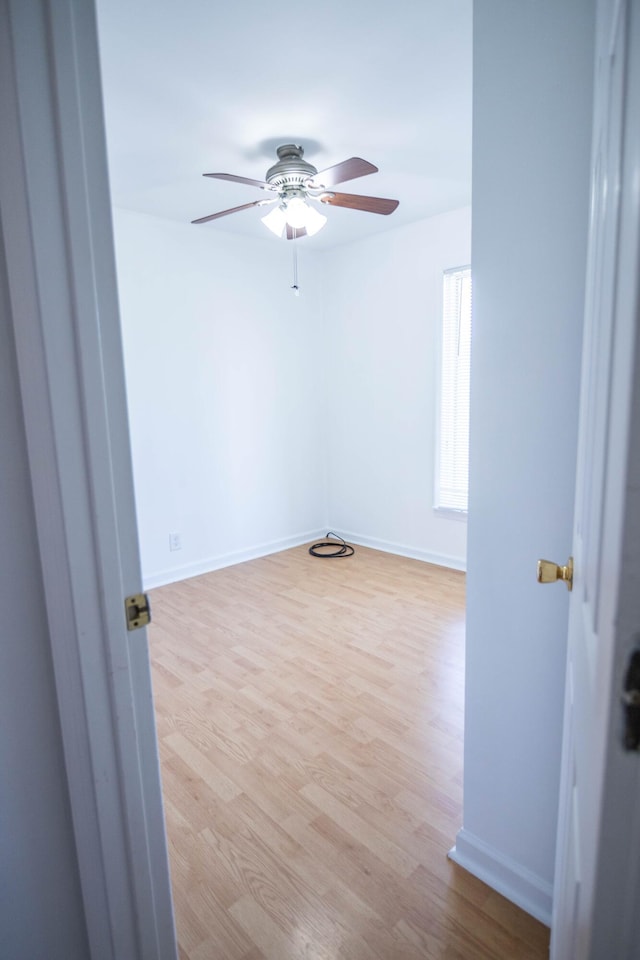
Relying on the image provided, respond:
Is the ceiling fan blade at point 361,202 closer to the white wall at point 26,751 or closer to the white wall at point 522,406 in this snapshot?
the white wall at point 522,406

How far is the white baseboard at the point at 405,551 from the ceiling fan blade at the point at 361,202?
2444mm

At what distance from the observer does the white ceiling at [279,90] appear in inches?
61.9

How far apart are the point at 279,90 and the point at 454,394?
2236 millimetres

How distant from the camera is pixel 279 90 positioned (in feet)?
6.35

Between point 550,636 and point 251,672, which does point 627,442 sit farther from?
point 251,672

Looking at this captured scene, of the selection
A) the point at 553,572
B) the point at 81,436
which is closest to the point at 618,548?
the point at 553,572

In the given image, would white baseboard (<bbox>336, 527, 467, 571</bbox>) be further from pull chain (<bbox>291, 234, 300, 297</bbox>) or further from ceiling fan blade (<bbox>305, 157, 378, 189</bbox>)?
ceiling fan blade (<bbox>305, 157, 378, 189</bbox>)

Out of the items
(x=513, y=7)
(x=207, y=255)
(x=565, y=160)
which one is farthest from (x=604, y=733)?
(x=207, y=255)

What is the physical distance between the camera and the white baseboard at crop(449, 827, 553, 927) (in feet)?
4.01

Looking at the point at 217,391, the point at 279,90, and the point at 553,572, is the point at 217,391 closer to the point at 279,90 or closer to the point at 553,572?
the point at 279,90

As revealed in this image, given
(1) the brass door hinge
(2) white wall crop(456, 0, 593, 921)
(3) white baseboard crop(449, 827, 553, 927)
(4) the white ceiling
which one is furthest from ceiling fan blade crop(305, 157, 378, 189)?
(3) white baseboard crop(449, 827, 553, 927)

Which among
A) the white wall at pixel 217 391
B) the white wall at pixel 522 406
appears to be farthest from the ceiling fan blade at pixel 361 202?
the white wall at pixel 217 391

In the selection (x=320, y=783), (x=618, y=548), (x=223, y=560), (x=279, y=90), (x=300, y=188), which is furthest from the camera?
(x=223, y=560)

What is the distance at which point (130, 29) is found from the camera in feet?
5.22
